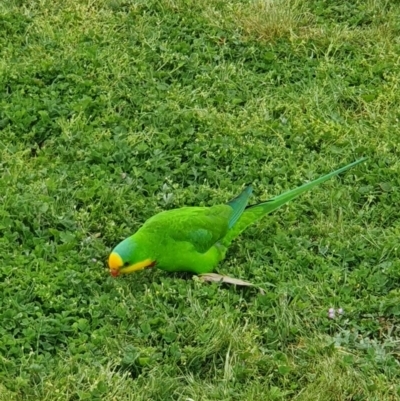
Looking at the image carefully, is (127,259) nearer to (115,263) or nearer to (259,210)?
(115,263)

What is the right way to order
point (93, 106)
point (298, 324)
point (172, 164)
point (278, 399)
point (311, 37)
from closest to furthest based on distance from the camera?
point (278, 399) → point (298, 324) → point (172, 164) → point (93, 106) → point (311, 37)

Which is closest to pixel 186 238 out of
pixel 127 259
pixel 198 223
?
pixel 198 223

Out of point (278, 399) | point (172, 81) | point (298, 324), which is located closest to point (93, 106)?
point (172, 81)

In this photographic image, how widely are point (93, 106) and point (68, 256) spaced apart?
142 cm

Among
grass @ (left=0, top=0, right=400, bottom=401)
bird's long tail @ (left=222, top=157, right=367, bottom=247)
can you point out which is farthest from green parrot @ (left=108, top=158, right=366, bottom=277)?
grass @ (left=0, top=0, right=400, bottom=401)

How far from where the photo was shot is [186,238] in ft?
12.9

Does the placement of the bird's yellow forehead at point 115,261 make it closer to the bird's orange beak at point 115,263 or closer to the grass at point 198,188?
the bird's orange beak at point 115,263

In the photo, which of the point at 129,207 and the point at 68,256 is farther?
the point at 129,207

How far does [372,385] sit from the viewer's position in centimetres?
346

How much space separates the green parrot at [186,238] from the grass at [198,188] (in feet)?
0.38

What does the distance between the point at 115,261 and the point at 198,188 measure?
1.00 m

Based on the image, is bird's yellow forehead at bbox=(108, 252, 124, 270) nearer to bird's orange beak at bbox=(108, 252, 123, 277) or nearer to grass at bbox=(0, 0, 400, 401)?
bird's orange beak at bbox=(108, 252, 123, 277)

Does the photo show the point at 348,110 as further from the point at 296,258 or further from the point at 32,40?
the point at 32,40

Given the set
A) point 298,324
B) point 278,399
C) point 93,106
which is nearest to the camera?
point 278,399
